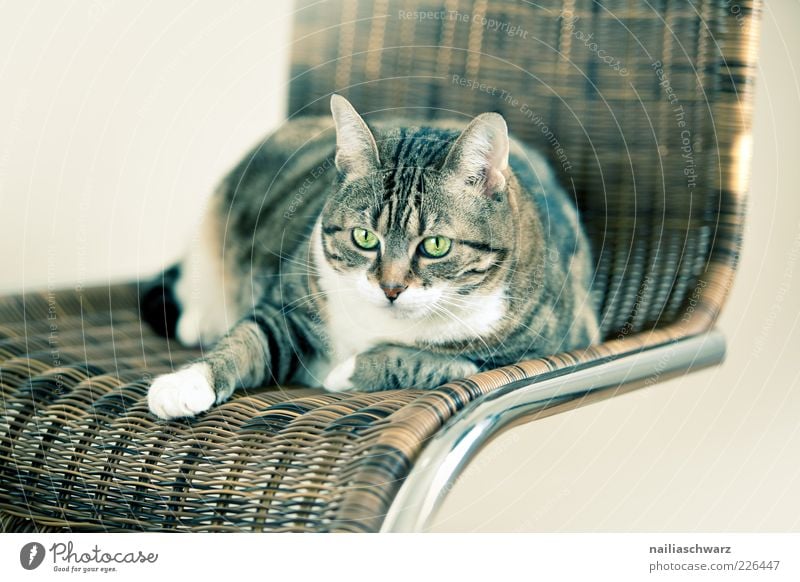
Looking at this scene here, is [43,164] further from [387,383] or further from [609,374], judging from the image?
[609,374]

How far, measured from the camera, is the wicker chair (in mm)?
842

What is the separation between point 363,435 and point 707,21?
100 cm

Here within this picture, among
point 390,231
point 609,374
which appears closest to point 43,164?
point 390,231

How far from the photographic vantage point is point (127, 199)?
1360 mm

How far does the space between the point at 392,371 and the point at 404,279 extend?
129 millimetres
